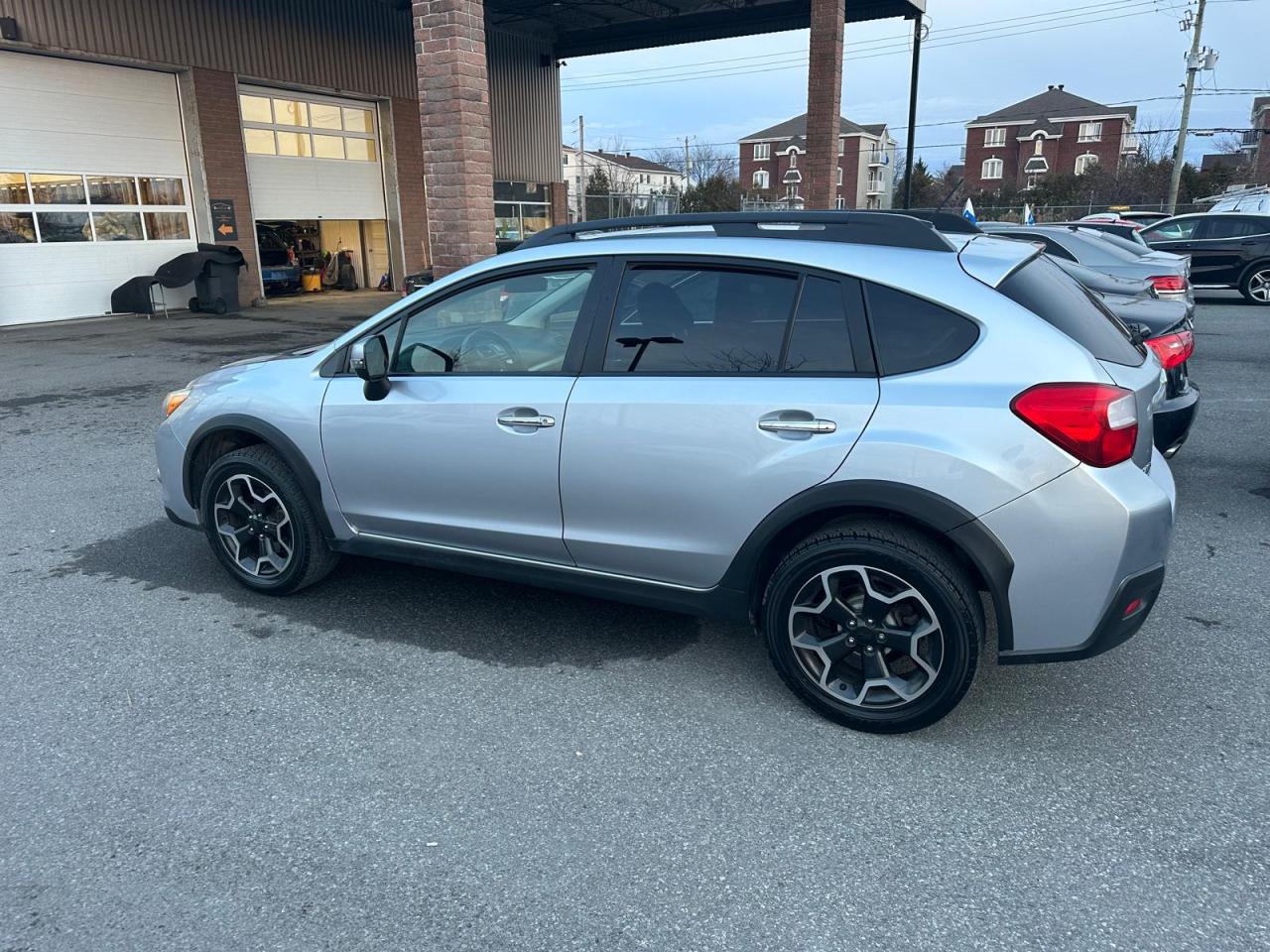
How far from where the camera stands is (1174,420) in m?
5.11

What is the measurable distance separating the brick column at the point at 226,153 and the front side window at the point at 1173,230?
59.9ft

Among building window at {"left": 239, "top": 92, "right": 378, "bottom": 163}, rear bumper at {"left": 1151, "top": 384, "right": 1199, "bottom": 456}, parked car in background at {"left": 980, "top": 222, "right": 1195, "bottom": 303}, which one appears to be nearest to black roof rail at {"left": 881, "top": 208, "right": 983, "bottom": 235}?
rear bumper at {"left": 1151, "top": 384, "right": 1199, "bottom": 456}

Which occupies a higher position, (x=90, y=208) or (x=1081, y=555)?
(x=90, y=208)

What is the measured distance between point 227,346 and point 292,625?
10.8 m

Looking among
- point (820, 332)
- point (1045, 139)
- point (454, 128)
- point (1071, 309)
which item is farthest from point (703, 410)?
point (1045, 139)

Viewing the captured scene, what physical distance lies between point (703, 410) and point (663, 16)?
20.2 m

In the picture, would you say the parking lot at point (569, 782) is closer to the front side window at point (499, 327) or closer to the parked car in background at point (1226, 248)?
the front side window at point (499, 327)

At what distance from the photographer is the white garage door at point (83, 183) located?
623 inches

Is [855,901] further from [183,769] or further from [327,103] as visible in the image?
[327,103]

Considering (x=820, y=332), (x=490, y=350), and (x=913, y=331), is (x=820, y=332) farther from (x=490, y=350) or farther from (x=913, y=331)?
(x=490, y=350)

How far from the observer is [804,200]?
1561 cm

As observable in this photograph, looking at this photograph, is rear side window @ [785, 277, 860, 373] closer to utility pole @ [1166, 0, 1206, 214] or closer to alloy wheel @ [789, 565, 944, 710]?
alloy wheel @ [789, 565, 944, 710]

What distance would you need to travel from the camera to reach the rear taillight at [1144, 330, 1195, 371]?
537 cm

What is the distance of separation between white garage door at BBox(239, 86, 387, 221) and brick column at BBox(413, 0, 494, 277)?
39.7ft
